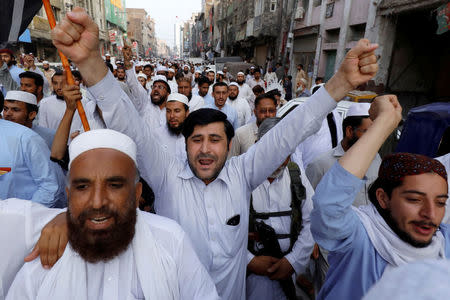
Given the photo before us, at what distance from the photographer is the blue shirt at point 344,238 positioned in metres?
1.16

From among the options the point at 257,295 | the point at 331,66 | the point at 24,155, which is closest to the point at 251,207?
the point at 257,295

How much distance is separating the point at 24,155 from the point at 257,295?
211cm

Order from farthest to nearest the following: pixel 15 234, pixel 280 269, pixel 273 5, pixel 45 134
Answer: pixel 273 5, pixel 45 134, pixel 280 269, pixel 15 234

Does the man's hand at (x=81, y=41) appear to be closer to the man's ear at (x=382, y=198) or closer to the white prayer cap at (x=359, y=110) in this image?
the man's ear at (x=382, y=198)

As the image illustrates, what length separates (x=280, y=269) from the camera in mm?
1997

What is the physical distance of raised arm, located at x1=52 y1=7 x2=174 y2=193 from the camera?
117cm

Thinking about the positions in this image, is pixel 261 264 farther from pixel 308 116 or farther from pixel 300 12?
pixel 300 12

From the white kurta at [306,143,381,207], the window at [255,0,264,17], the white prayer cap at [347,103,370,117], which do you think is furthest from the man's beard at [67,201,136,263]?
the window at [255,0,264,17]

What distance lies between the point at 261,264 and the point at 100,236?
1245mm

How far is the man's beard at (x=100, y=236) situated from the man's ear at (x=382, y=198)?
1.24 metres

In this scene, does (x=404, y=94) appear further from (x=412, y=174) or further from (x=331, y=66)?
(x=412, y=174)

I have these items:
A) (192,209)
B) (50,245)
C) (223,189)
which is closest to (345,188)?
(223,189)

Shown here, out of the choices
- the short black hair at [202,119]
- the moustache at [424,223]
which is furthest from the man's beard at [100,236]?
the moustache at [424,223]

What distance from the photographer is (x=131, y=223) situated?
126 centimetres
